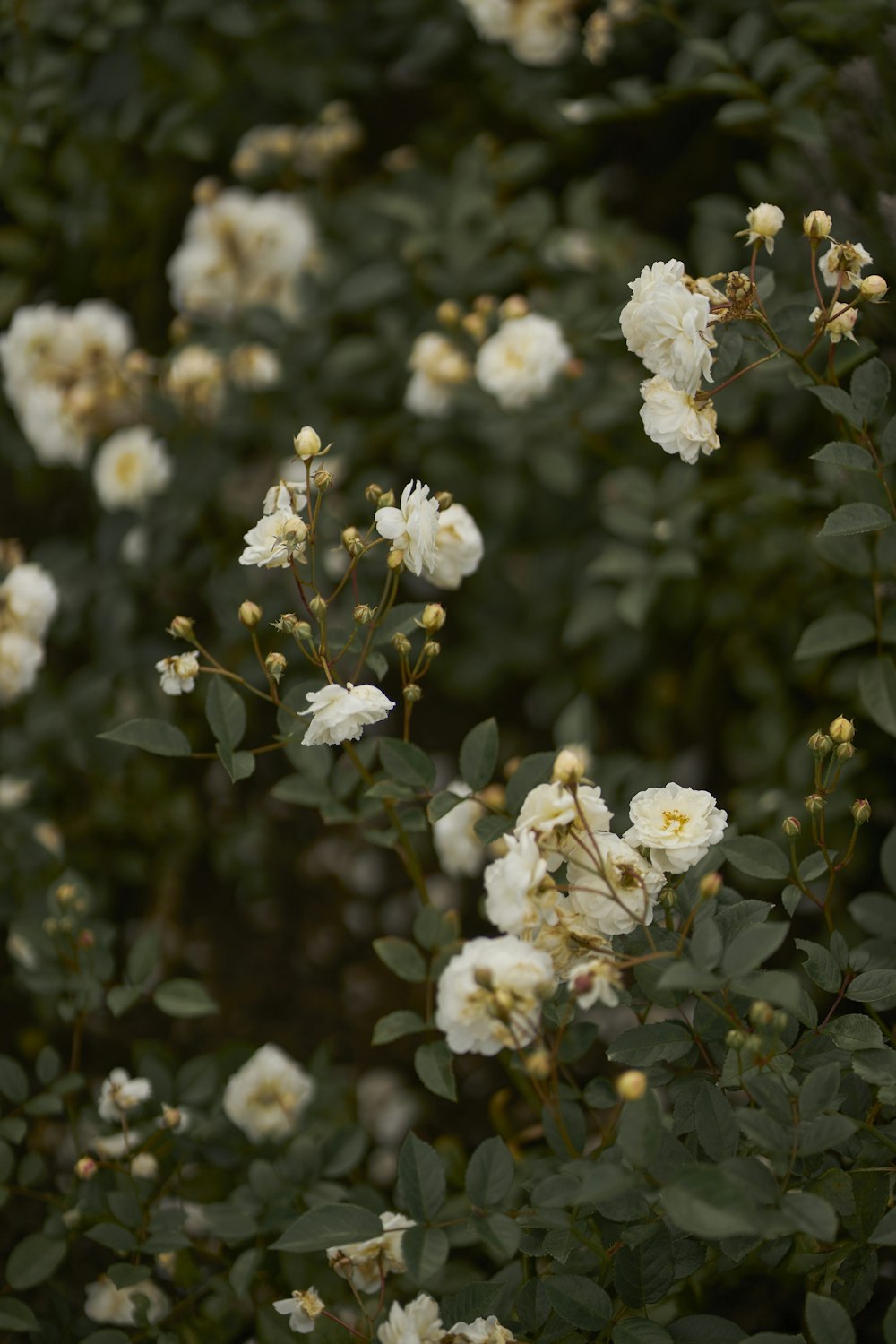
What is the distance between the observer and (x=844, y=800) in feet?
4.93

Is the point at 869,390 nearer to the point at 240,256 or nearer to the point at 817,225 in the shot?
the point at 817,225

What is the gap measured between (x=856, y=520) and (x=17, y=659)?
107 cm

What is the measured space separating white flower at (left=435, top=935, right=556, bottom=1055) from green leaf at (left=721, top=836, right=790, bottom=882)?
0.25 meters

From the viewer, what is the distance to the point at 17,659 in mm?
1468

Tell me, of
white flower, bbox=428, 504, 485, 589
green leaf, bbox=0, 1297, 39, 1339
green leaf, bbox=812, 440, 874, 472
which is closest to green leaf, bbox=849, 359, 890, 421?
green leaf, bbox=812, 440, 874, 472

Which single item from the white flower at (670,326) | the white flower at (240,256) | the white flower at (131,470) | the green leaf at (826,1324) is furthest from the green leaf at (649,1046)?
the white flower at (240,256)

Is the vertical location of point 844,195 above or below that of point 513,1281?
above

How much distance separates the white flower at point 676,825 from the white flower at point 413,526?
28 cm

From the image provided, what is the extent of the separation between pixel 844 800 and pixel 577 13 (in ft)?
5.21

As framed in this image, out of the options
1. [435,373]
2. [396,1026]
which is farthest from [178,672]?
[435,373]

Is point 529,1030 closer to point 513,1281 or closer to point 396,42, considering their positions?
point 513,1281

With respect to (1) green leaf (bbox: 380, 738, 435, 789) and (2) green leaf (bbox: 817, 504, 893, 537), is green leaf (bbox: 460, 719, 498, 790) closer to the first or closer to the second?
(1) green leaf (bbox: 380, 738, 435, 789)

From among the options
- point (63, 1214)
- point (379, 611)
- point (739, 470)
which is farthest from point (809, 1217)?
point (739, 470)

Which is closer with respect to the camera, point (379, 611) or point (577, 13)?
point (379, 611)
